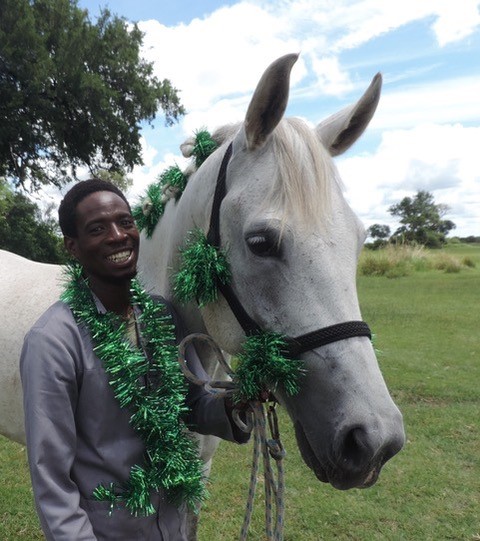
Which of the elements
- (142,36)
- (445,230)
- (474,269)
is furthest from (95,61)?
(445,230)

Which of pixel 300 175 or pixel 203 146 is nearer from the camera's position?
pixel 300 175

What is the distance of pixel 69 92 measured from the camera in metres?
15.9

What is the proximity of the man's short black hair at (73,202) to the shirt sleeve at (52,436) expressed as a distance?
0.33m

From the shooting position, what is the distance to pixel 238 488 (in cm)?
411

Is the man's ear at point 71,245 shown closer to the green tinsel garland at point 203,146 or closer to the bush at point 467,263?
the green tinsel garland at point 203,146

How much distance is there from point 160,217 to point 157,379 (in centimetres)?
78

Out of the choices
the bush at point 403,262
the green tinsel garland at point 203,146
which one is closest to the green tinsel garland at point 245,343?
the green tinsel garland at point 203,146

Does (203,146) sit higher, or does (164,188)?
(203,146)

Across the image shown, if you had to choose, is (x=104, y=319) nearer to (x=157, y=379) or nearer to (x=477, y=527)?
(x=157, y=379)

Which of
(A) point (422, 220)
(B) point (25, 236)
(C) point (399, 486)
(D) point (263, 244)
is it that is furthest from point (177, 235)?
(A) point (422, 220)

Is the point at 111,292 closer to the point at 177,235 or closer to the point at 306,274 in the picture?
the point at 177,235

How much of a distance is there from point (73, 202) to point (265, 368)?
2.43ft

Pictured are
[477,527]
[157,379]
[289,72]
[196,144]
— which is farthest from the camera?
[477,527]

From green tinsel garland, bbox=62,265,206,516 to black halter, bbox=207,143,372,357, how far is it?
0.24 meters
